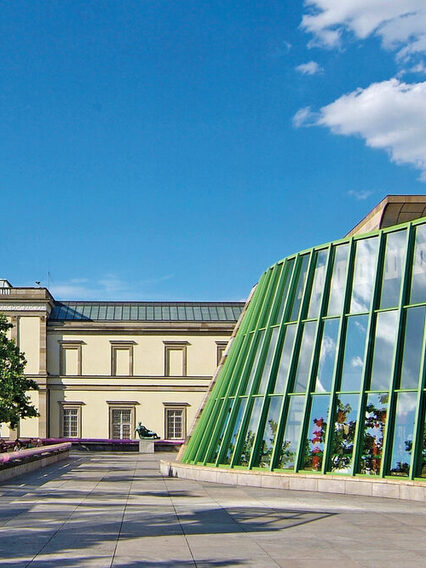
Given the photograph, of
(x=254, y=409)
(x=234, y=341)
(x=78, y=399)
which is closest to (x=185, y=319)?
(x=78, y=399)

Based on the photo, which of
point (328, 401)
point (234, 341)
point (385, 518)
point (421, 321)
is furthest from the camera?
point (234, 341)

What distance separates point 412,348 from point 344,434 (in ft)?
9.58

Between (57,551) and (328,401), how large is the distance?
A: 1188cm

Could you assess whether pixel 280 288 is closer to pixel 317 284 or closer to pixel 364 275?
pixel 317 284

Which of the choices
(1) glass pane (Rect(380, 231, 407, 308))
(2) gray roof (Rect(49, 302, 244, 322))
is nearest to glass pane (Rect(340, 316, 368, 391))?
(1) glass pane (Rect(380, 231, 407, 308))

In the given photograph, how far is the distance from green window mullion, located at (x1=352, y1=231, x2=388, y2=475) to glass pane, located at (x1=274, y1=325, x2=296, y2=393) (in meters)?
2.98

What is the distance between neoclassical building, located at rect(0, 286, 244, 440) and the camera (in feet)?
240

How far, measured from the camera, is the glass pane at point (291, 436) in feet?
76.0

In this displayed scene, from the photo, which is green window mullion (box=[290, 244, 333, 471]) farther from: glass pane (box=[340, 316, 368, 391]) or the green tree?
the green tree

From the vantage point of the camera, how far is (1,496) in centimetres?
2152

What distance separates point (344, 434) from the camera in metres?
22.1

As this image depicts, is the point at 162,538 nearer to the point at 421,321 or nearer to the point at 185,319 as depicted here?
the point at 421,321

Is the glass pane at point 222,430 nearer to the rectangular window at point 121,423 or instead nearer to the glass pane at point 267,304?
the glass pane at point 267,304

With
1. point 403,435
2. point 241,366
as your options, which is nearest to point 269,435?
point 241,366
